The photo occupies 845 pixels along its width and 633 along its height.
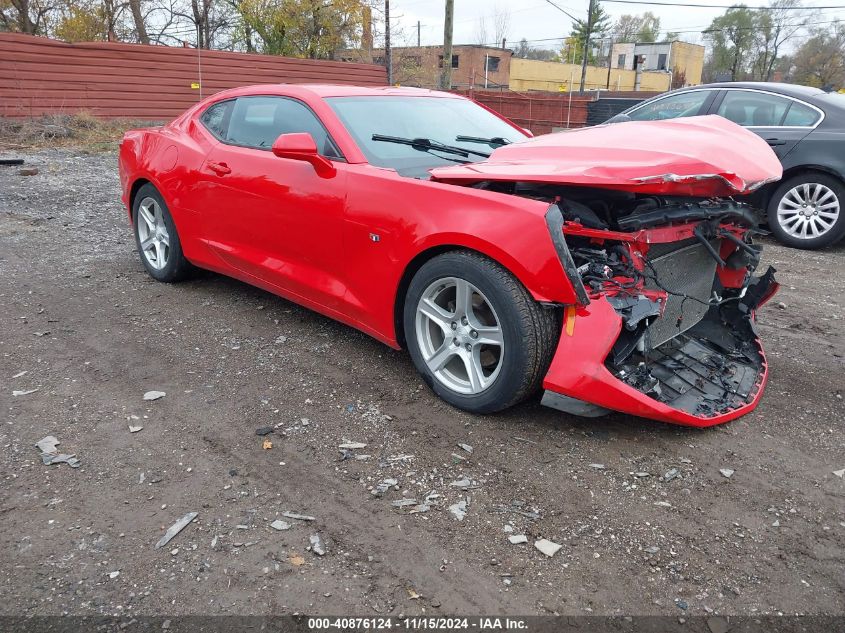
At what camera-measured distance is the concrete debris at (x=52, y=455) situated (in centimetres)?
279

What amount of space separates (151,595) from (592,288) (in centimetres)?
207

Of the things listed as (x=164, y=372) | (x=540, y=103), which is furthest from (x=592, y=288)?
(x=540, y=103)

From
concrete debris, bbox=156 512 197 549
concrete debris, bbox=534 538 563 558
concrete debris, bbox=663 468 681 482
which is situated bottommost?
concrete debris, bbox=156 512 197 549

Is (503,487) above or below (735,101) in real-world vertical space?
below

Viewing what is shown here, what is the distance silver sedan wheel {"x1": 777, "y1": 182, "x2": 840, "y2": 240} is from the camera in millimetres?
6395

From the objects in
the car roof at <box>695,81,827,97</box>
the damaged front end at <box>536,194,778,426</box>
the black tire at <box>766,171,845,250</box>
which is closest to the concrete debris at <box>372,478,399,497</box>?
Answer: the damaged front end at <box>536,194,778,426</box>

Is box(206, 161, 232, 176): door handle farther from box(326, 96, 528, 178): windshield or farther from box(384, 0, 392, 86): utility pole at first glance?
box(384, 0, 392, 86): utility pole

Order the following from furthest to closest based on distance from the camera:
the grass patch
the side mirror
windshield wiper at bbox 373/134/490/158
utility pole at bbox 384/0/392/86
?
utility pole at bbox 384/0/392/86 < the grass patch < windshield wiper at bbox 373/134/490/158 < the side mirror

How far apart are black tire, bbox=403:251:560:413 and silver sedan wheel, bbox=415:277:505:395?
0.04 meters

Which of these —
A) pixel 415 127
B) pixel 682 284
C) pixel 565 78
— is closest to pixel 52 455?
pixel 415 127

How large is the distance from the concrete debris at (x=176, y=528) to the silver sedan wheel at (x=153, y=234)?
302 centimetres

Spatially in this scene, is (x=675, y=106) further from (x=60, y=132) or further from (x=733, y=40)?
(x=733, y=40)

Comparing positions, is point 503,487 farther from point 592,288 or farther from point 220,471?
Result: point 220,471

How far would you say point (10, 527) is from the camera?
93.6 inches
